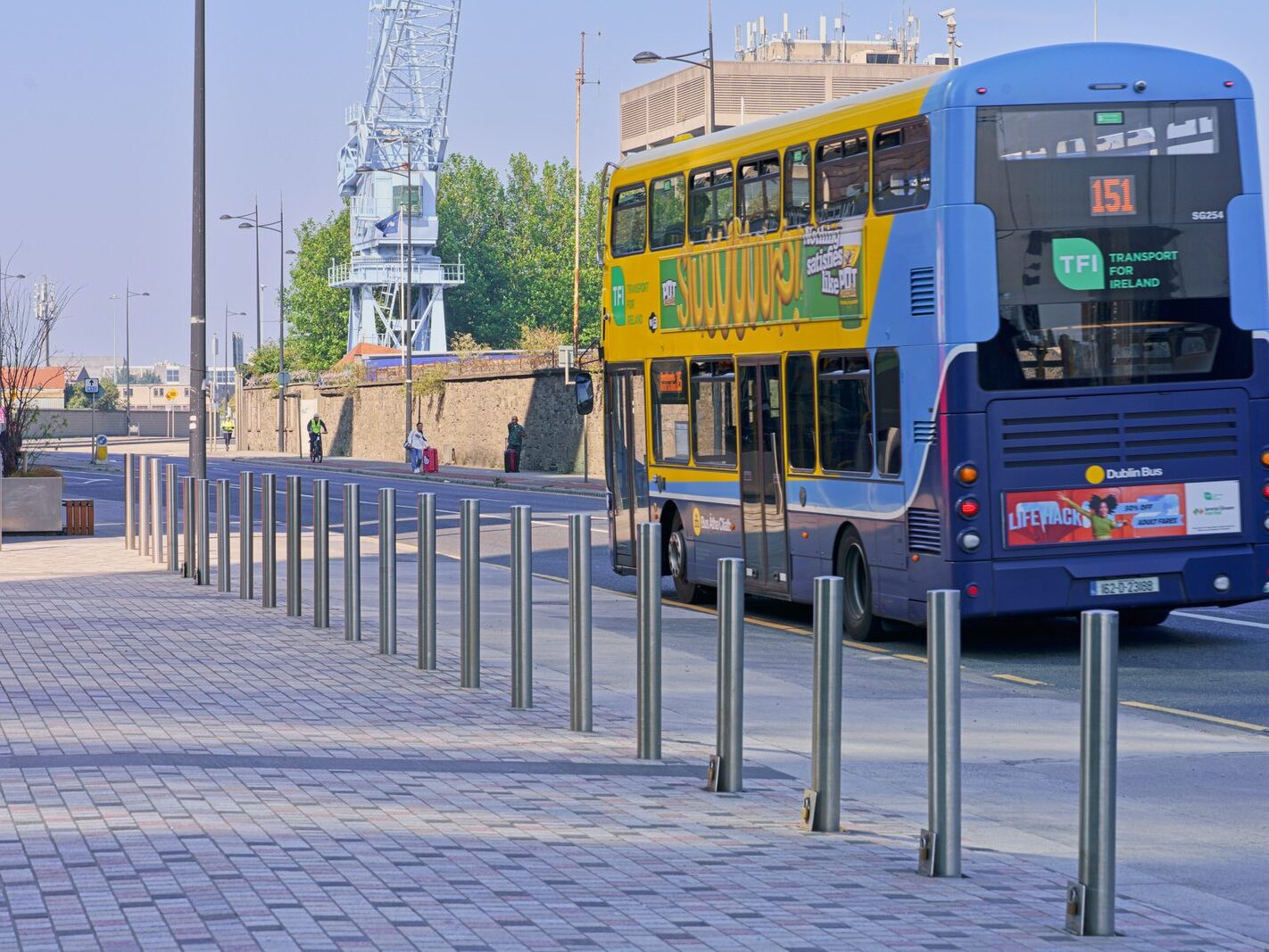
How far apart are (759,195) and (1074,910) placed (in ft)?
39.1

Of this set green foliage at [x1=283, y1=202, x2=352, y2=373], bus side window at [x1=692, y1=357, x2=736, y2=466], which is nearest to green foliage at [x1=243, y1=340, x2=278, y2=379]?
green foliage at [x1=283, y1=202, x2=352, y2=373]

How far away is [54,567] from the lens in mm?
21625

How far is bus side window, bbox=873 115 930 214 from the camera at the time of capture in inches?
579

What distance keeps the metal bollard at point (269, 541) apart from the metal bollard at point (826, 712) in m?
9.52

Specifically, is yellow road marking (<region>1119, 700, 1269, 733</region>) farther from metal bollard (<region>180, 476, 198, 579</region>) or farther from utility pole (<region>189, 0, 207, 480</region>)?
utility pole (<region>189, 0, 207, 480</region>)

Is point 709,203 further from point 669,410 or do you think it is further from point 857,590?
point 857,590

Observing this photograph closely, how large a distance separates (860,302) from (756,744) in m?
5.97

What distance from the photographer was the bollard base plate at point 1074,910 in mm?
6109

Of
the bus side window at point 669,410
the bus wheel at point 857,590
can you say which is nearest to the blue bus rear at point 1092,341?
the bus wheel at point 857,590

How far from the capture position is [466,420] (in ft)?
230

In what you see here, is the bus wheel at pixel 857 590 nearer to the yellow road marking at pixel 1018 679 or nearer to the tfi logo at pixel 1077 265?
the yellow road marking at pixel 1018 679

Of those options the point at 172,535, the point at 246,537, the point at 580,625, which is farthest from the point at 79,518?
the point at 580,625

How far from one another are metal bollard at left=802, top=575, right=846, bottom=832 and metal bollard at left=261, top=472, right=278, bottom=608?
9.52m

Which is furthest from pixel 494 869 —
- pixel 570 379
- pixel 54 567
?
pixel 570 379
